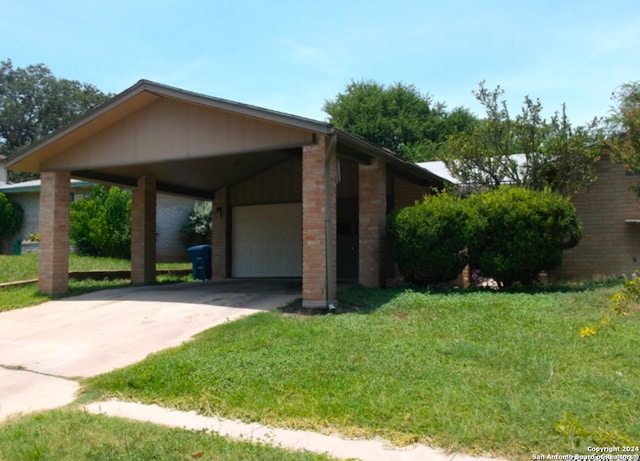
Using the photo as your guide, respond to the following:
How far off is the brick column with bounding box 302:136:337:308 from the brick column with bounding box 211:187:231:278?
341 inches

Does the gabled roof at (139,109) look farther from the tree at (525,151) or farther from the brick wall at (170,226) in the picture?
the brick wall at (170,226)

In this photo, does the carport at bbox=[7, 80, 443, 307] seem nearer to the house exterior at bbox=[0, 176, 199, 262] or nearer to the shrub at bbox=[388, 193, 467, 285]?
the shrub at bbox=[388, 193, 467, 285]

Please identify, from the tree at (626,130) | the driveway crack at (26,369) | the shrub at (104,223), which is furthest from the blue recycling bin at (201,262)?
the tree at (626,130)

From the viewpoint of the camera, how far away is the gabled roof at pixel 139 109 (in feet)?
30.3

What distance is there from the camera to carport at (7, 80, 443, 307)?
9312 millimetres

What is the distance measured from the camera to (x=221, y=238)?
17.6m

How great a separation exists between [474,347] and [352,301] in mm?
3643

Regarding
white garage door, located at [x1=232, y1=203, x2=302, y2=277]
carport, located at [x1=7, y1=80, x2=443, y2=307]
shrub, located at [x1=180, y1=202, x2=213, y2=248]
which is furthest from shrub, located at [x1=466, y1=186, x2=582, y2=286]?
shrub, located at [x1=180, y1=202, x2=213, y2=248]

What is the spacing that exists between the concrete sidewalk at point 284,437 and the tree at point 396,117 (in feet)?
97.9

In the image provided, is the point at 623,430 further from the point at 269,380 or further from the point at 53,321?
the point at 53,321

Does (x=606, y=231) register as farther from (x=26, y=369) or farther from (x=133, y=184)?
(x=26, y=369)

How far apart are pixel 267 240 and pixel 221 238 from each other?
1.58m

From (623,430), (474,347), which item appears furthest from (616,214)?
(623,430)

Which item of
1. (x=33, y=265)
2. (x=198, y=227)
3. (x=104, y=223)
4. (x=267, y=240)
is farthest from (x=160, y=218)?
(x=267, y=240)
